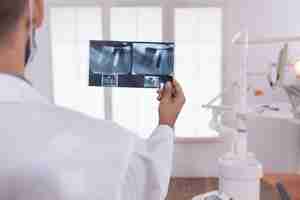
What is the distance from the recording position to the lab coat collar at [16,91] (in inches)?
21.6

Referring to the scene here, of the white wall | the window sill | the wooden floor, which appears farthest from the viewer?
the window sill

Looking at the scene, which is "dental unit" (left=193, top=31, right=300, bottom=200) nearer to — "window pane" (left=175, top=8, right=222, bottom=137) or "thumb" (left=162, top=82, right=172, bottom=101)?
"thumb" (left=162, top=82, right=172, bottom=101)

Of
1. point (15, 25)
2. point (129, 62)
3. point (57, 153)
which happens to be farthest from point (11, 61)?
point (129, 62)

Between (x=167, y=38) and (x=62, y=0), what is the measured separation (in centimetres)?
89

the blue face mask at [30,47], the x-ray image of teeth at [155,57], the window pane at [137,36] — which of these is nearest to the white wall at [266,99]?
the window pane at [137,36]

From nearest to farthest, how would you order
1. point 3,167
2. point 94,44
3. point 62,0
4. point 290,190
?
point 3,167 < point 94,44 < point 290,190 < point 62,0

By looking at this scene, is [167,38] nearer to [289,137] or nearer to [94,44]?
[289,137]

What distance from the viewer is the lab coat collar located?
1.80 feet

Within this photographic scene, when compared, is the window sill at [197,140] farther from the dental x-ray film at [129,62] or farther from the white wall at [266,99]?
the dental x-ray film at [129,62]

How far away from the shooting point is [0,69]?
584 mm

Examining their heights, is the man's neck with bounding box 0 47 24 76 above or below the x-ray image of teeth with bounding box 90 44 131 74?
below

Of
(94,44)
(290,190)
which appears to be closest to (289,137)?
(290,190)

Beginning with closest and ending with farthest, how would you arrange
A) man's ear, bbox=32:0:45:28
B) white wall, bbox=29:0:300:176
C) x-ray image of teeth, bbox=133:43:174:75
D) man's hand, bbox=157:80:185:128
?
man's ear, bbox=32:0:45:28 < man's hand, bbox=157:80:185:128 < x-ray image of teeth, bbox=133:43:174:75 < white wall, bbox=29:0:300:176

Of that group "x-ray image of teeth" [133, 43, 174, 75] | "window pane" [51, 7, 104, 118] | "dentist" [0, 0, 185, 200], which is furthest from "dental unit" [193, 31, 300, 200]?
"window pane" [51, 7, 104, 118]
